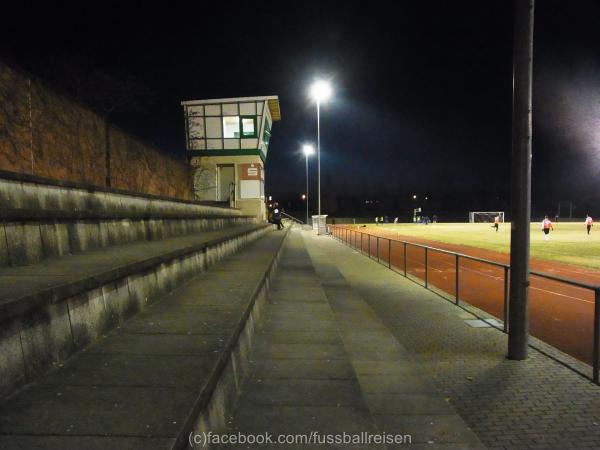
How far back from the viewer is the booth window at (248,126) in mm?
33312

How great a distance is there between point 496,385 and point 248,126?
30.9m

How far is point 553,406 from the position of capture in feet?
13.6

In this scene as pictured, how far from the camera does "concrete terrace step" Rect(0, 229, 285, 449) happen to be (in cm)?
203

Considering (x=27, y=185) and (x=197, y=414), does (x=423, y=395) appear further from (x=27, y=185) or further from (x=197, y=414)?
(x=27, y=185)

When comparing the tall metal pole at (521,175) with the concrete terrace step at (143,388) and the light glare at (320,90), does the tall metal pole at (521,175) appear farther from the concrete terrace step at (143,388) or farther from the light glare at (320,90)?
the light glare at (320,90)

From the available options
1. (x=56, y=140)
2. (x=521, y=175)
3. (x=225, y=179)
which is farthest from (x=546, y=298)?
(x=225, y=179)

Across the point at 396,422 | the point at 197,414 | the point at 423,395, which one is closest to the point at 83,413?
the point at 197,414

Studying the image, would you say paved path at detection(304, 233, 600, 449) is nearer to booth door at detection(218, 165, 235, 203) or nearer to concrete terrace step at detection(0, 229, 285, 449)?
concrete terrace step at detection(0, 229, 285, 449)

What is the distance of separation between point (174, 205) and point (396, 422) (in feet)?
25.7

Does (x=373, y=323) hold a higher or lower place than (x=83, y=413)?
lower

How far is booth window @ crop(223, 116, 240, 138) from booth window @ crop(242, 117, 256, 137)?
48 cm

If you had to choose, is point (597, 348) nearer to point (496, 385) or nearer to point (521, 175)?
point (496, 385)

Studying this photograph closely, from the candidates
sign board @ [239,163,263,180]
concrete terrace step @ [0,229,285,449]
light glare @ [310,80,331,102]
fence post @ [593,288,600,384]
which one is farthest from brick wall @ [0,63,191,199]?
sign board @ [239,163,263,180]

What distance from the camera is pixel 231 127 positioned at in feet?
110
